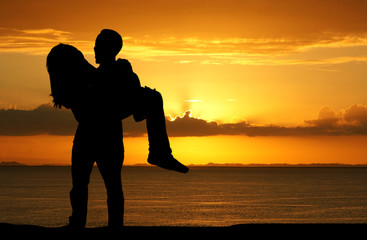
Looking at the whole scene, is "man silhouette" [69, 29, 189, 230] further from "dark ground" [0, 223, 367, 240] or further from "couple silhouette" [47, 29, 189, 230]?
"dark ground" [0, 223, 367, 240]

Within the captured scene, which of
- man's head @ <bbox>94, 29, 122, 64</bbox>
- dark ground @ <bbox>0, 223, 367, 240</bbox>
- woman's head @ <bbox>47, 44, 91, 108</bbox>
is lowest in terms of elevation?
dark ground @ <bbox>0, 223, 367, 240</bbox>

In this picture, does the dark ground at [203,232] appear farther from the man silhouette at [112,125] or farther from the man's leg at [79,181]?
the man silhouette at [112,125]

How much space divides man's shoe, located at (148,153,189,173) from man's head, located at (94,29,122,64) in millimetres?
1464

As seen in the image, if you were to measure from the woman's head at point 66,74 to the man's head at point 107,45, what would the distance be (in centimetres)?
28

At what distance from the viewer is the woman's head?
317 inches

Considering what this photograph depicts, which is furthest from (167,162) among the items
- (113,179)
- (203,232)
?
(203,232)

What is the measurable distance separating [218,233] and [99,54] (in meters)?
3.24

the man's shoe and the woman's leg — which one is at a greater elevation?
the woman's leg

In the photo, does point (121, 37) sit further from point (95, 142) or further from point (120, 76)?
point (95, 142)

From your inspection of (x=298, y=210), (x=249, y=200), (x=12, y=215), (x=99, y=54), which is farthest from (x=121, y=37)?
(x=249, y=200)

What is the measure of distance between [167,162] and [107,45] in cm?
178

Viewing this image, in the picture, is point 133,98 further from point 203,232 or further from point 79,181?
point 203,232

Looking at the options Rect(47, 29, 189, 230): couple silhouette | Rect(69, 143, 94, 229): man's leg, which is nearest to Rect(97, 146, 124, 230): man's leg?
Rect(47, 29, 189, 230): couple silhouette

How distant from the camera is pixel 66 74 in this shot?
26.5 ft
